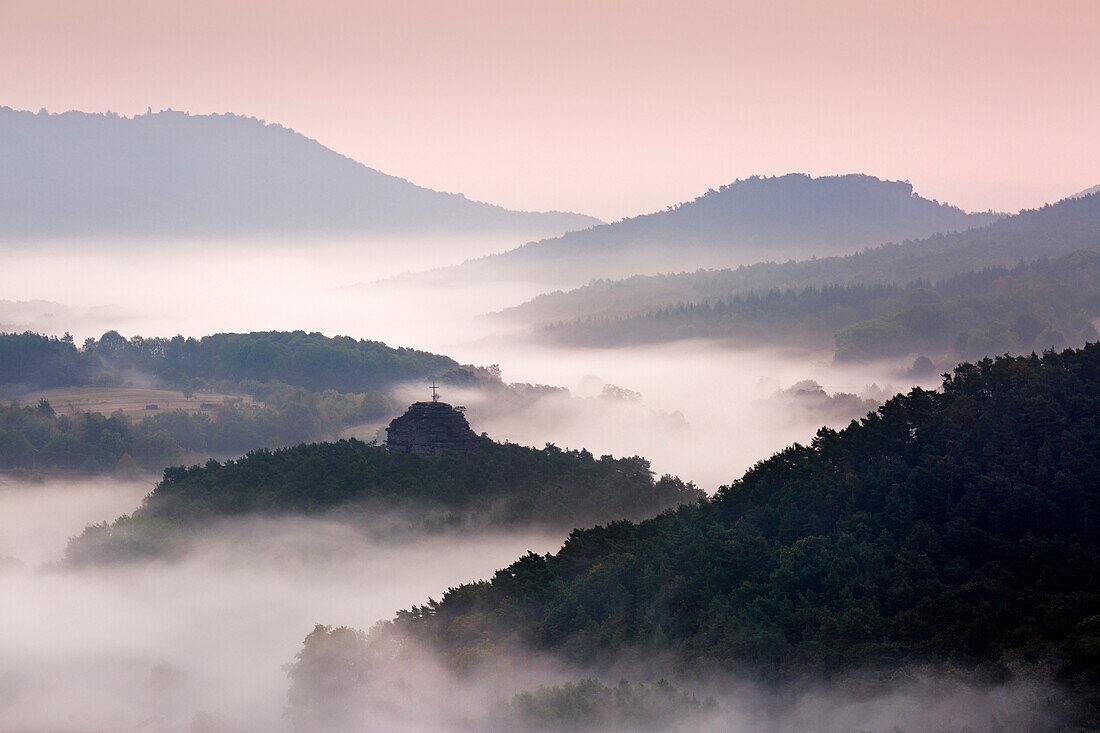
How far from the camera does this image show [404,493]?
9569 cm

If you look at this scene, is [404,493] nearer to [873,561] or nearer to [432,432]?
[432,432]

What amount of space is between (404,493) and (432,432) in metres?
9.67

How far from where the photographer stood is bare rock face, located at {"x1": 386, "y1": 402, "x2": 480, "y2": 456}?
104m

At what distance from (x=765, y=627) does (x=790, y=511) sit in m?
11.0

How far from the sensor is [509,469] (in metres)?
101

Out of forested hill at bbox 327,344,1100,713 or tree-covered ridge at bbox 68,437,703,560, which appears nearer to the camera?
forested hill at bbox 327,344,1100,713

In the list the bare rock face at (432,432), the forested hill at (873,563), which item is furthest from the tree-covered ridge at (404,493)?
the forested hill at (873,563)

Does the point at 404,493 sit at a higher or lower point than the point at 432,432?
lower

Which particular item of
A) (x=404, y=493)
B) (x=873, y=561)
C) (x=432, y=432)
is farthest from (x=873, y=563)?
(x=432, y=432)

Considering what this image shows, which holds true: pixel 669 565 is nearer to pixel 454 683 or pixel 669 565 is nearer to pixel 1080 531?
pixel 454 683

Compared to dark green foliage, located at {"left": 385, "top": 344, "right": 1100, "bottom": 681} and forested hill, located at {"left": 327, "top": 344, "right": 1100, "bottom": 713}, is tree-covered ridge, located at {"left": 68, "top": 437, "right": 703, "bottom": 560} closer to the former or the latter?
forested hill, located at {"left": 327, "top": 344, "right": 1100, "bottom": 713}

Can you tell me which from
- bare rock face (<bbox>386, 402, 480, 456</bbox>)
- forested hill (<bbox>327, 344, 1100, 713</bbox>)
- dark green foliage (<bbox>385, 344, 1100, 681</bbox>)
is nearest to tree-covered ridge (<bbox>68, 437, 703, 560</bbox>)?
bare rock face (<bbox>386, 402, 480, 456</bbox>)

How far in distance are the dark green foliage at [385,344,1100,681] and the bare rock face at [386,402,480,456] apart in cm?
3591

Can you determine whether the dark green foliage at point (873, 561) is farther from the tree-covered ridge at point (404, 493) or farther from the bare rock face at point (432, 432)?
the bare rock face at point (432, 432)
